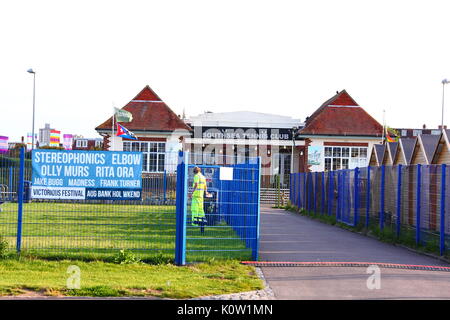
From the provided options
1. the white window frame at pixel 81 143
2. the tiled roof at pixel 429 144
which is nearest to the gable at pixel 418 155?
the tiled roof at pixel 429 144

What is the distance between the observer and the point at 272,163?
4516 cm

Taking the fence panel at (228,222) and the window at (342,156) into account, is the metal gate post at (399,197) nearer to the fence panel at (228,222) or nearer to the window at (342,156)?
the fence panel at (228,222)

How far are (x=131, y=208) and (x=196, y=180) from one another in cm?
172

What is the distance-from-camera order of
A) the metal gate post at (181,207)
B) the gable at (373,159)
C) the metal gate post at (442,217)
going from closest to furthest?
1. the metal gate post at (181,207)
2. the metal gate post at (442,217)
3. the gable at (373,159)

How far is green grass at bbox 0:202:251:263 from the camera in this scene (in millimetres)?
10258

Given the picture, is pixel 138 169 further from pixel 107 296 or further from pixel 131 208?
pixel 107 296

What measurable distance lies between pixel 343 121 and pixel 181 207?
34759mm

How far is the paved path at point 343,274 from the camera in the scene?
798 cm

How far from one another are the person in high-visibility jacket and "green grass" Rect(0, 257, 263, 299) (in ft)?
3.41

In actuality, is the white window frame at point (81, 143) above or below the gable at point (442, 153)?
above

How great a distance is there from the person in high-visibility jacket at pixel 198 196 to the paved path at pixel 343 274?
1.55 meters

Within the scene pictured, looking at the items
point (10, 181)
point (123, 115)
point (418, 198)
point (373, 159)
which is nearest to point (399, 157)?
point (373, 159)

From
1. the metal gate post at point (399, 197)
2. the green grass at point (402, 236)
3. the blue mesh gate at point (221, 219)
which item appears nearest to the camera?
the blue mesh gate at point (221, 219)
